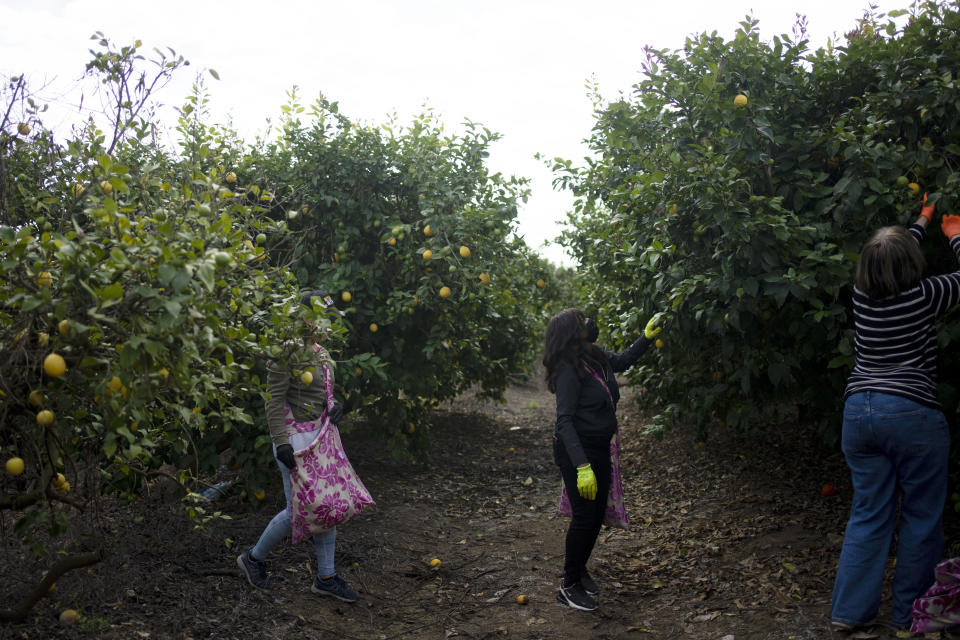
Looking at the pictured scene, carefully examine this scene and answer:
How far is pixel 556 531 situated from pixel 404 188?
2.94m

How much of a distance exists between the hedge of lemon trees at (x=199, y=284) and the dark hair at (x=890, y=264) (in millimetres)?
2372

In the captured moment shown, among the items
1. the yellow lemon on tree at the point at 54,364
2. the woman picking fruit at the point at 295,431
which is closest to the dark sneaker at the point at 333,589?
the woman picking fruit at the point at 295,431

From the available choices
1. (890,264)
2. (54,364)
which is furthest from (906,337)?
(54,364)

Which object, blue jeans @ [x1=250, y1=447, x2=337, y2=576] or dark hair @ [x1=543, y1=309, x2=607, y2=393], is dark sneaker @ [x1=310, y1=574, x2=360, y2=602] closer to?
blue jeans @ [x1=250, y1=447, x2=337, y2=576]

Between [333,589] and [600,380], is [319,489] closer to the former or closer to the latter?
[333,589]

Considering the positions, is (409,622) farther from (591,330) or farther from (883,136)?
(883,136)

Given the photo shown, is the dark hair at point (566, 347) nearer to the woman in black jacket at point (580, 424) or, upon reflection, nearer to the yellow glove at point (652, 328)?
the woman in black jacket at point (580, 424)

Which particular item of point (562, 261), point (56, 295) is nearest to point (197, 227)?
point (56, 295)

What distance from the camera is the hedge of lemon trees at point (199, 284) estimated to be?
2.28 meters

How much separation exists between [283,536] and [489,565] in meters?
1.42

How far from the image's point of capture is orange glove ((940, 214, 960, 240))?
309cm

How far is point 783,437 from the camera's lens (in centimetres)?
683

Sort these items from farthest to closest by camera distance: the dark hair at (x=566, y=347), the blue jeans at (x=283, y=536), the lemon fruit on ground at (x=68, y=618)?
the dark hair at (x=566, y=347) → the blue jeans at (x=283, y=536) → the lemon fruit on ground at (x=68, y=618)

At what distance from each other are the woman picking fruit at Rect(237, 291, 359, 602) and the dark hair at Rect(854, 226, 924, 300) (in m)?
2.41
